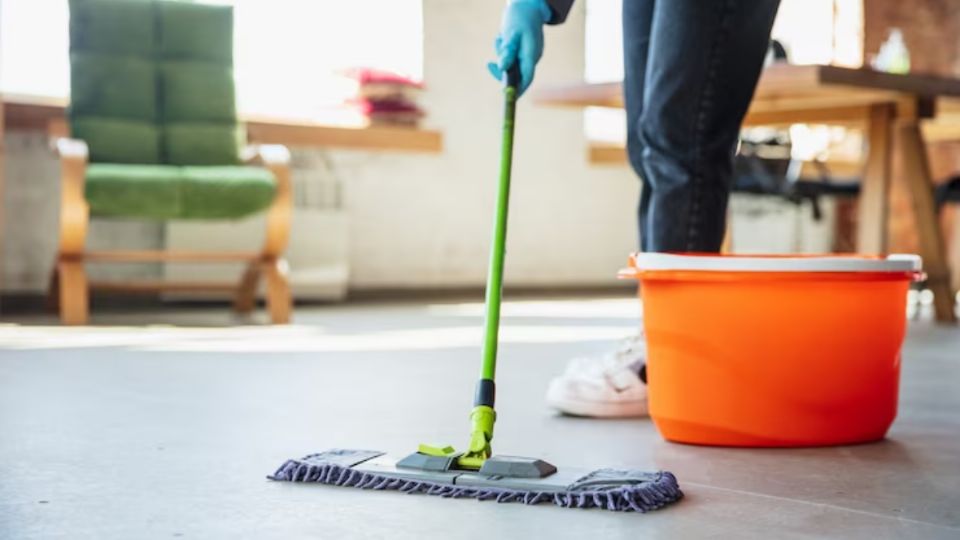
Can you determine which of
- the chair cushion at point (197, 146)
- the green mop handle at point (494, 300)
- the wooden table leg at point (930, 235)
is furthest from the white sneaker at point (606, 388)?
the chair cushion at point (197, 146)

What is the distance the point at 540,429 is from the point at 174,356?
4.04ft

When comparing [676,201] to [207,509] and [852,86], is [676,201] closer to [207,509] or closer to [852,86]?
[207,509]

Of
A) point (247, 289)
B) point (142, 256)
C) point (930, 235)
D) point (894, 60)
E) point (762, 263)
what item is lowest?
point (247, 289)

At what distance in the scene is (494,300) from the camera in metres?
1.37

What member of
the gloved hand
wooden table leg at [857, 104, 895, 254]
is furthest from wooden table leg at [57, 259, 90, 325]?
the gloved hand

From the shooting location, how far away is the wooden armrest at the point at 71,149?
3557 millimetres

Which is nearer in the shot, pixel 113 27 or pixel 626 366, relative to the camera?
pixel 626 366

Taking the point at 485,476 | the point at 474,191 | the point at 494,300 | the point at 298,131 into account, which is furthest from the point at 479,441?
the point at 474,191

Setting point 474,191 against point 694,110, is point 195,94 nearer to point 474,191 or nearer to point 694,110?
point 474,191

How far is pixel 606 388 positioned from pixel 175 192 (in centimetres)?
210

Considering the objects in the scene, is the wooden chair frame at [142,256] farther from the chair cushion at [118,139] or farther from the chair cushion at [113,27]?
the chair cushion at [113,27]

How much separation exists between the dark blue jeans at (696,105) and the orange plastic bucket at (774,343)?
18 centimetres

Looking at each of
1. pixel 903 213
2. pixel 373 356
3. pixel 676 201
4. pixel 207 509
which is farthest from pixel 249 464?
pixel 903 213

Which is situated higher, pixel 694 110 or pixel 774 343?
pixel 694 110
